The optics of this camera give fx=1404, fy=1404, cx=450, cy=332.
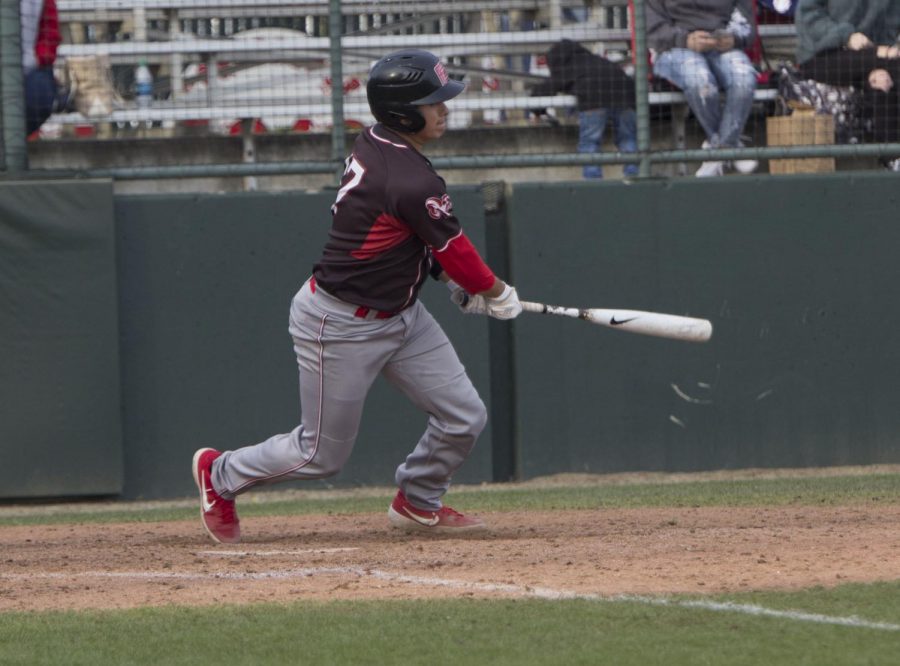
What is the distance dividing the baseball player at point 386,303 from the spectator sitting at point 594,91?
3213 millimetres

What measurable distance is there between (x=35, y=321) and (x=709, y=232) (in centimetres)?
398

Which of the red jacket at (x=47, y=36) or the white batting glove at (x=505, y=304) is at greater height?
the red jacket at (x=47, y=36)

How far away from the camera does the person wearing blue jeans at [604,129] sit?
8773mm

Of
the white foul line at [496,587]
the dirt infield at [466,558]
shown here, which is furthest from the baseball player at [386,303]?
the white foul line at [496,587]

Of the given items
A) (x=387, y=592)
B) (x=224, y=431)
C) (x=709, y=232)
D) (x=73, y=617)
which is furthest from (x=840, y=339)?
(x=73, y=617)

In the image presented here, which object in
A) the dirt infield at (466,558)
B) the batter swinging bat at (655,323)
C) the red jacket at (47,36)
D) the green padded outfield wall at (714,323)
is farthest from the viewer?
the red jacket at (47,36)

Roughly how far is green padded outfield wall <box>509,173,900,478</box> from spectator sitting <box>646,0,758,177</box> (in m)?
0.52

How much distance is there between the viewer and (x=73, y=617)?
446cm

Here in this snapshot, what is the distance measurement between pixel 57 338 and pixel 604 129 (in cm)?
358

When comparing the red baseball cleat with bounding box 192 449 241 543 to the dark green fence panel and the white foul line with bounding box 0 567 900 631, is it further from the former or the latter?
the dark green fence panel

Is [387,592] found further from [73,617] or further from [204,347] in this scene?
[204,347]

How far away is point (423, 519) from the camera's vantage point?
6074 millimetres

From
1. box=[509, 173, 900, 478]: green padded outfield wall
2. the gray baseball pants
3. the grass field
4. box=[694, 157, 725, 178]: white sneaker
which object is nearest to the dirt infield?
the grass field

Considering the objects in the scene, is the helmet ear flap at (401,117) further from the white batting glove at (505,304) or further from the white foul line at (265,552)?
the white foul line at (265,552)
